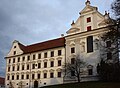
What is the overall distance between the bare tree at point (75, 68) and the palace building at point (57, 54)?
881 millimetres

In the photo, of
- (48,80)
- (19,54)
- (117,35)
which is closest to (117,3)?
(117,35)

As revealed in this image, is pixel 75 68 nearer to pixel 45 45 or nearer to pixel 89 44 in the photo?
pixel 89 44

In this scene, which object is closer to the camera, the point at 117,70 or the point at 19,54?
the point at 117,70

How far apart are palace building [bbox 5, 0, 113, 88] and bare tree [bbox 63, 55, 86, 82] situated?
88 centimetres

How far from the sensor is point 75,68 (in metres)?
41.7

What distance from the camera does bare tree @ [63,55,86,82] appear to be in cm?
4178

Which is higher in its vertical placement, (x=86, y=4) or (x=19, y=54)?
(x=86, y=4)

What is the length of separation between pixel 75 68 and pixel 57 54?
879cm

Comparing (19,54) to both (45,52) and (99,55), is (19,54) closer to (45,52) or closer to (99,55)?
(45,52)

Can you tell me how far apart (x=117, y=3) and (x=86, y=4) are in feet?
70.0

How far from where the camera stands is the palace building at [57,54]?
42.6 meters

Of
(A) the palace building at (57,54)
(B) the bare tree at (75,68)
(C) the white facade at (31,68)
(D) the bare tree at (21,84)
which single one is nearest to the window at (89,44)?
(A) the palace building at (57,54)

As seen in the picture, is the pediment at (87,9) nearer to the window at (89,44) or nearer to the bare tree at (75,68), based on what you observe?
the window at (89,44)

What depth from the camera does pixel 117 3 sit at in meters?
25.7
